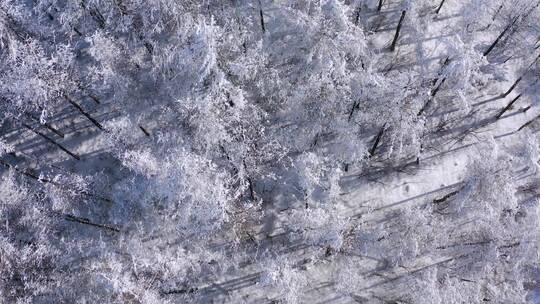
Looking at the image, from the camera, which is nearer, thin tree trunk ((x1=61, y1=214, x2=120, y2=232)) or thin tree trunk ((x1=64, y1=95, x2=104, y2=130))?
thin tree trunk ((x1=64, y1=95, x2=104, y2=130))

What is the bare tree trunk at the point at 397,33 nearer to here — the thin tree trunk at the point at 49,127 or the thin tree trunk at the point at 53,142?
the thin tree trunk at the point at 53,142

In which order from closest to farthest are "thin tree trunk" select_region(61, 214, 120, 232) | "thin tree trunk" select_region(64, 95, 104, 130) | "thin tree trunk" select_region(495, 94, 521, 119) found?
"thin tree trunk" select_region(64, 95, 104, 130) < "thin tree trunk" select_region(61, 214, 120, 232) < "thin tree trunk" select_region(495, 94, 521, 119)

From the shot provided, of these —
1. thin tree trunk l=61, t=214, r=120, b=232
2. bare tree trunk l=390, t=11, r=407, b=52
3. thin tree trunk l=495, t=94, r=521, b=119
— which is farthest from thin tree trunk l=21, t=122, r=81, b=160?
thin tree trunk l=495, t=94, r=521, b=119

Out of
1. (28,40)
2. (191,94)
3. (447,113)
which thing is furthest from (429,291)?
(28,40)

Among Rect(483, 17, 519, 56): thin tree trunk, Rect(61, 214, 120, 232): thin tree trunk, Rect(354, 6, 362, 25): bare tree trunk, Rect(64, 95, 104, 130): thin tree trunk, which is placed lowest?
Rect(61, 214, 120, 232): thin tree trunk

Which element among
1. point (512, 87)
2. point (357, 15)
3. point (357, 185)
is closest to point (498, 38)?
point (512, 87)

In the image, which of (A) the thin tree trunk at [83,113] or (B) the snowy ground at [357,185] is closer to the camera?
(A) the thin tree trunk at [83,113]

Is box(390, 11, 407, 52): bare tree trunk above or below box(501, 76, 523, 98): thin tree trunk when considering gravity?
below

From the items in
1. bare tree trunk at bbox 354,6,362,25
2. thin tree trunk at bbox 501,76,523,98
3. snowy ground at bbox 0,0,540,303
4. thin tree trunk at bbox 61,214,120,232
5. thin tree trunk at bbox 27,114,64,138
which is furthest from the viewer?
bare tree trunk at bbox 354,6,362,25

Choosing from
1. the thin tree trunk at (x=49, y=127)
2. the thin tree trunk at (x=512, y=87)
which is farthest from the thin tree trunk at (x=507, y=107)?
the thin tree trunk at (x=49, y=127)

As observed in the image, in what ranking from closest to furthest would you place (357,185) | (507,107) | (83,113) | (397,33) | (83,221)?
(83,221) < (83,113) < (357,185) < (397,33) < (507,107)

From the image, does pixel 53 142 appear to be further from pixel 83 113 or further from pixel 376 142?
pixel 376 142

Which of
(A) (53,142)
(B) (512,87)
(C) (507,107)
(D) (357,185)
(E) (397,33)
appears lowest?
(A) (53,142)

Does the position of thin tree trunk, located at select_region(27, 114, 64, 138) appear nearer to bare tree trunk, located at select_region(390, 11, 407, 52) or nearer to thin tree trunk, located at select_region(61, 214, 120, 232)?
thin tree trunk, located at select_region(61, 214, 120, 232)
